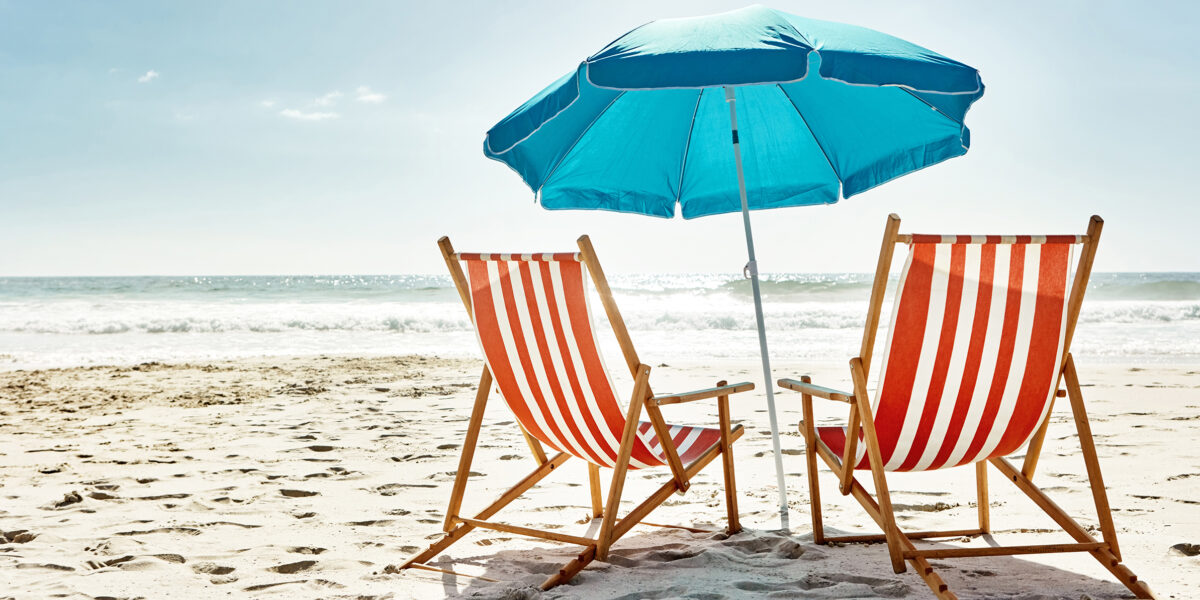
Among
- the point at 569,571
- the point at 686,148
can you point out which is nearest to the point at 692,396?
the point at 569,571

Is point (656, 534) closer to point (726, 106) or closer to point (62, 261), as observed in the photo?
point (726, 106)

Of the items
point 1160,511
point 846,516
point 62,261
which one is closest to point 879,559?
point 846,516

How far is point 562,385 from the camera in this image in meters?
2.50

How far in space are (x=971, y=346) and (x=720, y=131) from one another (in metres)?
1.74

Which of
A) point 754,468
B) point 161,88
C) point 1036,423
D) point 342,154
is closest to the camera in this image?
point 1036,423

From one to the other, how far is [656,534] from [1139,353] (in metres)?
9.59

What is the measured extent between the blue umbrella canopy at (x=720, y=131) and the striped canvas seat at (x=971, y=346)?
0.52 m

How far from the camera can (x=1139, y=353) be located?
9.80m

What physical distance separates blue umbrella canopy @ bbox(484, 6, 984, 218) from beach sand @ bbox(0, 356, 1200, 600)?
54.5 inches

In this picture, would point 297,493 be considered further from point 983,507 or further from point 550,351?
point 983,507

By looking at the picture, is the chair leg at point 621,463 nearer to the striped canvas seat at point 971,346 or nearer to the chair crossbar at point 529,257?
the chair crossbar at point 529,257

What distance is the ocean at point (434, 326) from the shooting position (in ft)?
34.8

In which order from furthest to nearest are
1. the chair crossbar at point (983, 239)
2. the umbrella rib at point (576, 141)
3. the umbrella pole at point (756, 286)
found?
1. the umbrella rib at point (576, 141)
2. the umbrella pole at point (756, 286)
3. the chair crossbar at point (983, 239)

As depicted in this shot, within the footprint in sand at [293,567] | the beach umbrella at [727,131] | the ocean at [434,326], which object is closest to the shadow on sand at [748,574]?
the footprint in sand at [293,567]
